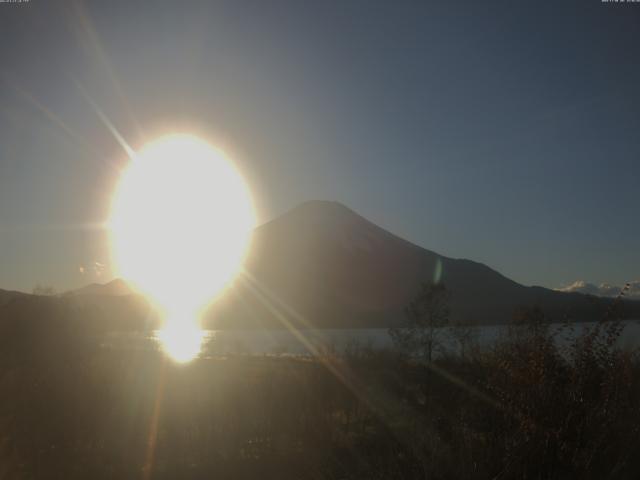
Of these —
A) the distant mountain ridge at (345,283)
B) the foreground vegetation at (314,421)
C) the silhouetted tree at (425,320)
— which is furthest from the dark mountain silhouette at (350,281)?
the foreground vegetation at (314,421)

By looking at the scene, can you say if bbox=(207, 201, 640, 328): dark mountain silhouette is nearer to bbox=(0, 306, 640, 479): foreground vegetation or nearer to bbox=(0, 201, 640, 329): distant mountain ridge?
bbox=(0, 201, 640, 329): distant mountain ridge

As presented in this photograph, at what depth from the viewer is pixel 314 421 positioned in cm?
955

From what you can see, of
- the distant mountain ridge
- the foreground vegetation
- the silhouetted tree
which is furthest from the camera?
the distant mountain ridge

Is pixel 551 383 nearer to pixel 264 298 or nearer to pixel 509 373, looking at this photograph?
pixel 509 373

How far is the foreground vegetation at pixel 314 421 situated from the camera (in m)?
4.98

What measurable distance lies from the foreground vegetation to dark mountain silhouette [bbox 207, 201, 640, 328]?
359ft

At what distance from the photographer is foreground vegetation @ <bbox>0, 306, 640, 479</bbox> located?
498 centimetres

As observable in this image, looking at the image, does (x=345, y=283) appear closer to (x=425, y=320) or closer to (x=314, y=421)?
(x=425, y=320)

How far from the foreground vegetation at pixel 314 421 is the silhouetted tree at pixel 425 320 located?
16.1 ft

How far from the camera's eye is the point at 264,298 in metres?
153

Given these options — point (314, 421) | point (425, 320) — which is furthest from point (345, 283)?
point (314, 421)

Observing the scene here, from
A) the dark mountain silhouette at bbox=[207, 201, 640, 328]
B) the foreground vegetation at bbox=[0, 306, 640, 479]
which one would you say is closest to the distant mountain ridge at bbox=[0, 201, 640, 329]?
the dark mountain silhouette at bbox=[207, 201, 640, 328]

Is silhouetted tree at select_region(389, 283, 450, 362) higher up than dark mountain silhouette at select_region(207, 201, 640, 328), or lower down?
lower down

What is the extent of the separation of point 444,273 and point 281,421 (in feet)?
546
